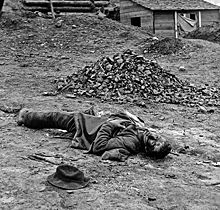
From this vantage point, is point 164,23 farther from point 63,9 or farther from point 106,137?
point 106,137

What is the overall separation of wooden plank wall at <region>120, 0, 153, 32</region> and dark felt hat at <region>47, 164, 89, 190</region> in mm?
15245

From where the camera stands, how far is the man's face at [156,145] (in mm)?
5156

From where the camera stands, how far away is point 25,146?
545 centimetres

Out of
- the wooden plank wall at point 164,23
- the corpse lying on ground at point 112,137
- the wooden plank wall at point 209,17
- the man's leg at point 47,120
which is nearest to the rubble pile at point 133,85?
the man's leg at point 47,120

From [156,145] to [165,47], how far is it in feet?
31.9

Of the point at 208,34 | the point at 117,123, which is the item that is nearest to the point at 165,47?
the point at 208,34

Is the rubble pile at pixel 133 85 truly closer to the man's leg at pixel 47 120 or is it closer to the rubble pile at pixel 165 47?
the man's leg at pixel 47 120

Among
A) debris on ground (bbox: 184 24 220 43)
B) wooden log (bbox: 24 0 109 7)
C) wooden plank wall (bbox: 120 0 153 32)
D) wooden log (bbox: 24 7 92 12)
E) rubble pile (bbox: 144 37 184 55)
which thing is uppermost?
wooden log (bbox: 24 0 109 7)

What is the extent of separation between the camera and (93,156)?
511 centimetres

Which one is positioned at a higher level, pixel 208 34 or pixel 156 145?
pixel 156 145

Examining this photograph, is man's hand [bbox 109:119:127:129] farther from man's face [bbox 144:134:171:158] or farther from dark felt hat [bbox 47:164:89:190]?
dark felt hat [bbox 47:164:89:190]

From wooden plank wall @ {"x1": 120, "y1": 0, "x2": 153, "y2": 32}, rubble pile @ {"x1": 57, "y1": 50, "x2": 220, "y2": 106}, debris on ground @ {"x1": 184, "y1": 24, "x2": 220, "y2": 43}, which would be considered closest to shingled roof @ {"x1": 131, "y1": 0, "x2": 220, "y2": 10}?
wooden plank wall @ {"x1": 120, "y1": 0, "x2": 153, "y2": 32}

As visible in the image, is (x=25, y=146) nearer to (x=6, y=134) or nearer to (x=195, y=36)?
(x=6, y=134)

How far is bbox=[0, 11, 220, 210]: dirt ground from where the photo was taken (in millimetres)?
3916
